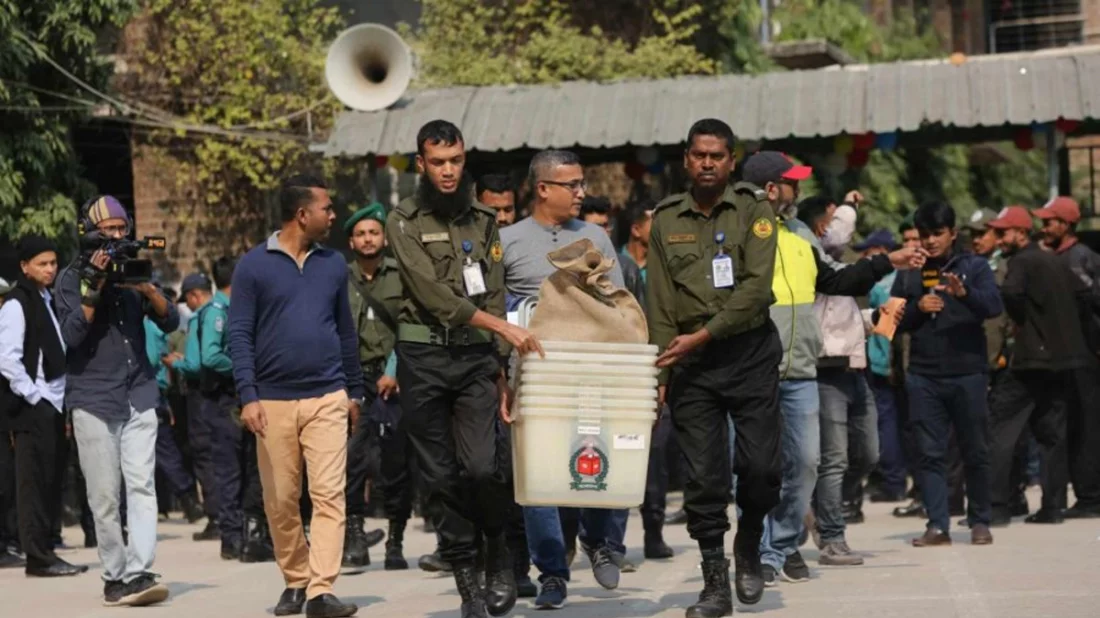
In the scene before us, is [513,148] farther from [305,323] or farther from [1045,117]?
[305,323]

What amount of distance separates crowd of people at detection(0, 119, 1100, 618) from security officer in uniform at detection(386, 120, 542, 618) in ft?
0.04

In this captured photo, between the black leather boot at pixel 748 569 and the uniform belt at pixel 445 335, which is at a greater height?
the uniform belt at pixel 445 335

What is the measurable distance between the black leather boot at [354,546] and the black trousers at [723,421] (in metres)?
3.78

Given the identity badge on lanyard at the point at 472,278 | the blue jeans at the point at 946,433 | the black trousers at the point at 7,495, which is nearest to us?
the identity badge on lanyard at the point at 472,278

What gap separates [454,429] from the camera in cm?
938

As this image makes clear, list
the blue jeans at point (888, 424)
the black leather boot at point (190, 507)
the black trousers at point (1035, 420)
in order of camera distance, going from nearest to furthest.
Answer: the black trousers at point (1035, 420) < the blue jeans at point (888, 424) < the black leather boot at point (190, 507)

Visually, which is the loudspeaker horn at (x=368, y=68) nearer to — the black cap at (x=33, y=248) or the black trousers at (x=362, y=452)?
the black cap at (x=33, y=248)

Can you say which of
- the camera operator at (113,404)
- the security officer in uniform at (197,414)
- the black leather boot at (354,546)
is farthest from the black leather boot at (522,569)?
the security officer in uniform at (197,414)

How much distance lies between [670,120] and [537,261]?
9.35 meters

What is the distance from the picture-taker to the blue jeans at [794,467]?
35.8ft

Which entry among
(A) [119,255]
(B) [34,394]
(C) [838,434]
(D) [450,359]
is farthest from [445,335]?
(B) [34,394]

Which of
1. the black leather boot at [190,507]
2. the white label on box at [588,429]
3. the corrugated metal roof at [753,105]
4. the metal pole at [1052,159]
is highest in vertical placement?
the corrugated metal roof at [753,105]

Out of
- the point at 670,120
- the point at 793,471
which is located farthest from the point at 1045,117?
the point at 793,471

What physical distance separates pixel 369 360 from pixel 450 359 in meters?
3.68
